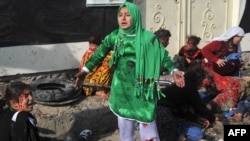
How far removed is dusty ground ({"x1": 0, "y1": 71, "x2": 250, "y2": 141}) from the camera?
17.7 ft

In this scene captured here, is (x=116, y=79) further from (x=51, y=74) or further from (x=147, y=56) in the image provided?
(x=51, y=74)

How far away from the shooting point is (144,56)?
411 cm

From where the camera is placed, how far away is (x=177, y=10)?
8.02 meters

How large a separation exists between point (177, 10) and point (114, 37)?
398 centimetres

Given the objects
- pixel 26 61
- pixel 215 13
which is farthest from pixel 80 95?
pixel 215 13

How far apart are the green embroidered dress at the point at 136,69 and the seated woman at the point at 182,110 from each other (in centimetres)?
119

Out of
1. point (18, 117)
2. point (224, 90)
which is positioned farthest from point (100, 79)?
point (18, 117)

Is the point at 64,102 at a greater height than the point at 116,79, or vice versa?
the point at 116,79

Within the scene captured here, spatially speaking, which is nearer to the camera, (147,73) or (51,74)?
(147,73)

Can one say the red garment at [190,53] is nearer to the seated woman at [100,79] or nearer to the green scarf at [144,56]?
the seated woman at [100,79]

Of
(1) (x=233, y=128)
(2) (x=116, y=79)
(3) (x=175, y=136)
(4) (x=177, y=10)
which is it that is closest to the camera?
(1) (x=233, y=128)

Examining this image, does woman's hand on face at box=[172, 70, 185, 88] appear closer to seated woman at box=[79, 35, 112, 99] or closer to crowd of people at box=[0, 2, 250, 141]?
crowd of people at box=[0, 2, 250, 141]

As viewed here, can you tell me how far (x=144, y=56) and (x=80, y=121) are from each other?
1808 millimetres

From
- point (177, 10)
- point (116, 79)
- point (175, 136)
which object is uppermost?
point (177, 10)
